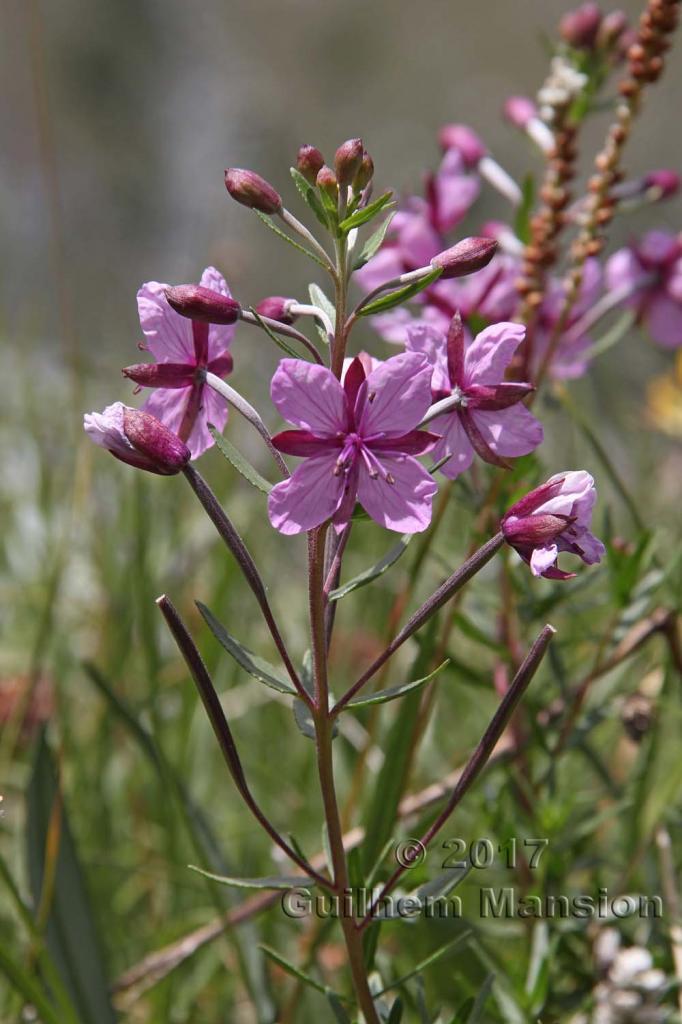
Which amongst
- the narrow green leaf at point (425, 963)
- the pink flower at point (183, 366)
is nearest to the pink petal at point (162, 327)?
the pink flower at point (183, 366)

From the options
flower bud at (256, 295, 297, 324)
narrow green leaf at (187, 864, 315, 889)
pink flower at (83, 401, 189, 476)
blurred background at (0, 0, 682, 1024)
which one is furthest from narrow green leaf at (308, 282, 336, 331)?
blurred background at (0, 0, 682, 1024)

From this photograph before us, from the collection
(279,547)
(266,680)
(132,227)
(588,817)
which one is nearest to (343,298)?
(266,680)

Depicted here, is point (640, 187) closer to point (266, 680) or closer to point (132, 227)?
point (266, 680)

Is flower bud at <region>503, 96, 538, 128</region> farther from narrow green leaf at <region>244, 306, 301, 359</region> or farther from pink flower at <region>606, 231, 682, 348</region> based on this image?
narrow green leaf at <region>244, 306, 301, 359</region>

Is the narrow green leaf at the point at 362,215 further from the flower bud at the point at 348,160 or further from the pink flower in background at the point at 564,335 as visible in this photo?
the pink flower in background at the point at 564,335

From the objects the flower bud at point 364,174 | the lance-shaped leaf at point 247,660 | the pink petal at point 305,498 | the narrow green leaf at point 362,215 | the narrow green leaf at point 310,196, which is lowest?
the lance-shaped leaf at point 247,660

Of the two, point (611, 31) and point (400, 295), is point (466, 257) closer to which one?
point (400, 295)

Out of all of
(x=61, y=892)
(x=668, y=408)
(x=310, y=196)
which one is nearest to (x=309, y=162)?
(x=310, y=196)
